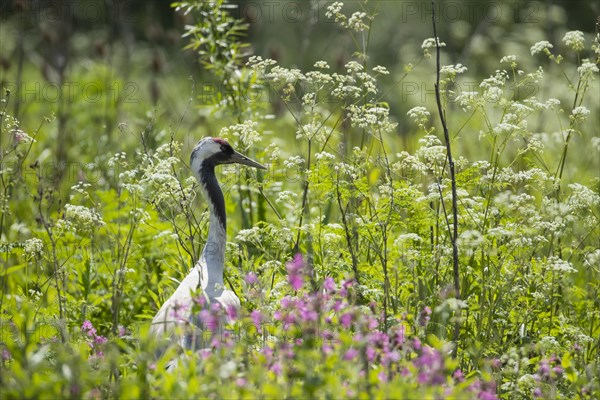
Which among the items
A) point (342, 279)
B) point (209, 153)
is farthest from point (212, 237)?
point (342, 279)

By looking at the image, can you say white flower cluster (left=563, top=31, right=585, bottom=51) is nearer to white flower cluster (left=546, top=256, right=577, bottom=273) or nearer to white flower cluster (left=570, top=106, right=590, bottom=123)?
white flower cluster (left=570, top=106, right=590, bottom=123)

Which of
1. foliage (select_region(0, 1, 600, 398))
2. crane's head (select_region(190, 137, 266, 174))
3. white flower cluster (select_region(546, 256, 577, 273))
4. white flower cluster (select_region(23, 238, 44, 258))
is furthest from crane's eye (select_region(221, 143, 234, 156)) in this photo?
white flower cluster (select_region(546, 256, 577, 273))

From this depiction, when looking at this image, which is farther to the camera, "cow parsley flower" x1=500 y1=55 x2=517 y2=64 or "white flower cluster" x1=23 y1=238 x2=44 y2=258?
"cow parsley flower" x1=500 y1=55 x2=517 y2=64

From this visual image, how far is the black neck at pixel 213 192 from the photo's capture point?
5275 millimetres

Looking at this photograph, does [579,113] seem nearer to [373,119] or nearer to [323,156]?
[373,119]

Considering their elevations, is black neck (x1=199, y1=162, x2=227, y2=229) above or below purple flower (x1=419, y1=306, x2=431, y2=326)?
above

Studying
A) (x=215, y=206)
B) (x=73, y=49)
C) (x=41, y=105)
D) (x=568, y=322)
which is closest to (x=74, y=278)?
(x=215, y=206)

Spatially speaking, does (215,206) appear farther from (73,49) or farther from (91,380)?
(73,49)

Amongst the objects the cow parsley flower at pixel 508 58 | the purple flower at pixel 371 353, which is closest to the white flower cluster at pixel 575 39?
the cow parsley flower at pixel 508 58

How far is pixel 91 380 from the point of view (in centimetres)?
324

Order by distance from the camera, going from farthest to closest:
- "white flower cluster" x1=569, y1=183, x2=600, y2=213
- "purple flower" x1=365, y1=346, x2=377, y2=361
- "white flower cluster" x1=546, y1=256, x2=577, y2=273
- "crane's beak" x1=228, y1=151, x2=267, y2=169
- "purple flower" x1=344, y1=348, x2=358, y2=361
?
"crane's beak" x1=228, y1=151, x2=267, y2=169 < "white flower cluster" x1=569, y1=183, x2=600, y2=213 < "white flower cluster" x1=546, y1=256, x2=577, y2=273 < "purple flower" x1=365, y1=346, x2=377, y2=361 < "purple flower" x1=344, y1=348, x2=358, y2=361

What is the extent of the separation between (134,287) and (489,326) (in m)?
2.68

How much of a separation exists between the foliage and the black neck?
0.11 m

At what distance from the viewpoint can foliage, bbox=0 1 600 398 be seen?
11.1 ft
